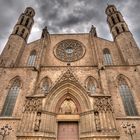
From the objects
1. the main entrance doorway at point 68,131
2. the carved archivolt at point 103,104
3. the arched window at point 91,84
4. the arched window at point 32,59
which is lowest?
the main entrance doorway at point 68,131

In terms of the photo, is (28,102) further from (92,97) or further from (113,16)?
(113,16)

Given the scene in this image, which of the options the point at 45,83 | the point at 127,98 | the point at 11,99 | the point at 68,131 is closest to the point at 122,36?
the point at 127,98

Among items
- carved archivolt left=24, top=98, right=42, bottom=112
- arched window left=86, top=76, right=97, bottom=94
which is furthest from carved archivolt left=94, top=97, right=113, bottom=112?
carved archivolt left=24, top=98, right=42, bottom=112

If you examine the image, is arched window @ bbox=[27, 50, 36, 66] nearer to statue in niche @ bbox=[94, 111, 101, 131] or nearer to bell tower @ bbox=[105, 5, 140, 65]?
statue in niche @ bbox=[94, 111, 101, 131]

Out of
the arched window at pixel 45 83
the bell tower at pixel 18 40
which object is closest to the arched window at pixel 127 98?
the arched window at pixel 45 83

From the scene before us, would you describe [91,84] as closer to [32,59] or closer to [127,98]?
[127,98]

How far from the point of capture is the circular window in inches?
705

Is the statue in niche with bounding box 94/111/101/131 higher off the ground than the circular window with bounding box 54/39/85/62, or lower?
lower

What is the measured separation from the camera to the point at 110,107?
11.8 m

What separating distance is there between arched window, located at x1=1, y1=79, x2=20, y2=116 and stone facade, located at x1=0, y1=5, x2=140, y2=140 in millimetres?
289

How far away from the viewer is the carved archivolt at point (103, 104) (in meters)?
11.6

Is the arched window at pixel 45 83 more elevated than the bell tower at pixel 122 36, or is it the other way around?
the bell tower at pixel 122 36

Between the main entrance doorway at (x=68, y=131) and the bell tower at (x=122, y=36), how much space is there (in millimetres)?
9482

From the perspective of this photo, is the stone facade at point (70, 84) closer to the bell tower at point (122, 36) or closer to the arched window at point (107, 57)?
the bell tower at point (122, 36)
